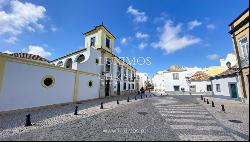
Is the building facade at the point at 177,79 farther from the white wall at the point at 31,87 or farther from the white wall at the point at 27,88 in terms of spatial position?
the white wall at the point at 27,88

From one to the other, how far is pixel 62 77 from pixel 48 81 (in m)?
1.47

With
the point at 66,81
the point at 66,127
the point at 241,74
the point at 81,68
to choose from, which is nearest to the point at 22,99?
the point at 66,81

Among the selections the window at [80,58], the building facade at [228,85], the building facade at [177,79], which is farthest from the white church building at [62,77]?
the building facade at [228,85]

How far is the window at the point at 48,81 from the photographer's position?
10809 mm

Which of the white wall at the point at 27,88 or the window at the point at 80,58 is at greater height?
the window at the point at 80,58

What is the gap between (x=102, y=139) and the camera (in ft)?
15.3

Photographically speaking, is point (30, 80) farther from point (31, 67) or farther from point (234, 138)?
point (234, 138)

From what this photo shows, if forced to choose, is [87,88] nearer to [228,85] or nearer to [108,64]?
[108,64]

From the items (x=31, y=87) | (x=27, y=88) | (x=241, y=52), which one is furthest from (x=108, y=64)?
(x=241, y=52)

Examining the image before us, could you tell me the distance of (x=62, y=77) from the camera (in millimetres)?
12641

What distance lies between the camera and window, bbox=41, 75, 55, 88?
10.8m

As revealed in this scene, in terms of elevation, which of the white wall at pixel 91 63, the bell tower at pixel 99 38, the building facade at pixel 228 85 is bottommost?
the building facade at pixel 228 85

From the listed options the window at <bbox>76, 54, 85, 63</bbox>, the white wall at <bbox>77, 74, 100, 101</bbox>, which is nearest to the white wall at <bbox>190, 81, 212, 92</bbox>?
the white wall at <bbox>77, 74, 100, 101</bbox>

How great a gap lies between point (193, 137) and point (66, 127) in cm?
529
